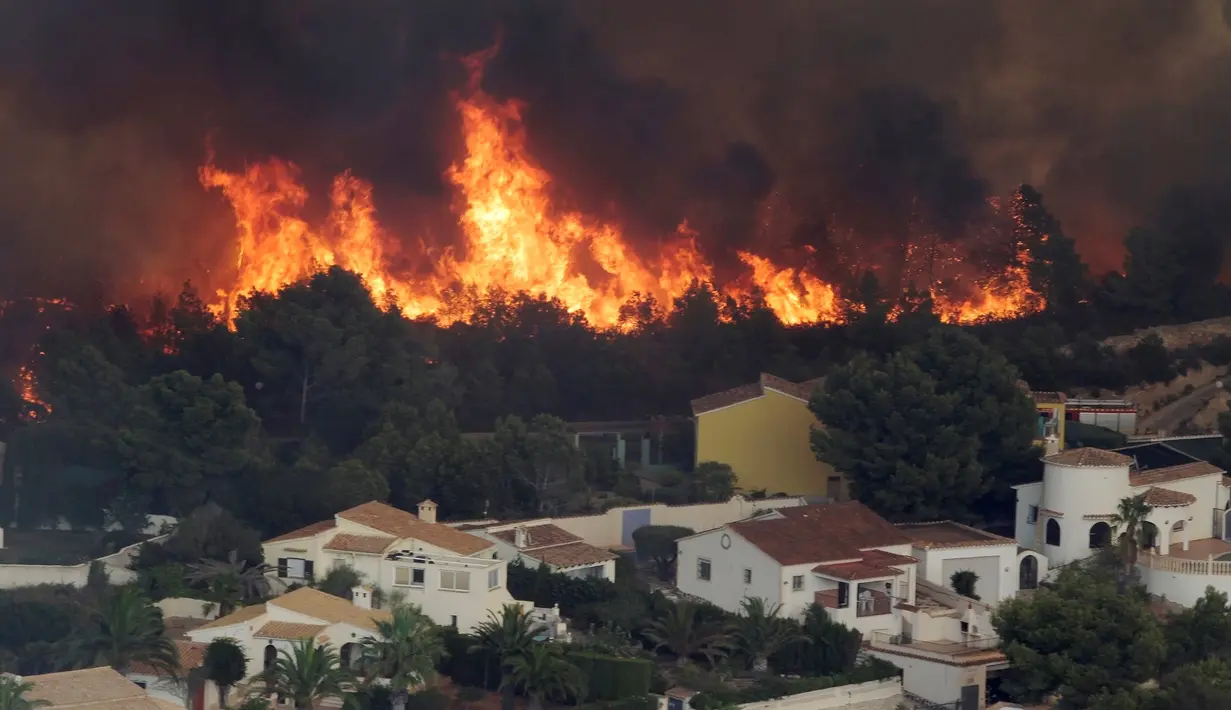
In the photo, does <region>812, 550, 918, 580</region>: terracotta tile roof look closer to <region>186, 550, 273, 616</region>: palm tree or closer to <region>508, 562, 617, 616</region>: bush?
<region>508, 562, 617, 616</region>: bush

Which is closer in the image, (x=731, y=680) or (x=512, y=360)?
(x=731, y=680)

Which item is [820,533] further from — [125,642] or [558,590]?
[125,642]

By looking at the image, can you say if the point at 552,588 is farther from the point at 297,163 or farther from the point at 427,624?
the point at 297,163

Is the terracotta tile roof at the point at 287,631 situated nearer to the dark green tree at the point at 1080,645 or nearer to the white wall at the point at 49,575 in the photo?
the white wall at the point at 49,575

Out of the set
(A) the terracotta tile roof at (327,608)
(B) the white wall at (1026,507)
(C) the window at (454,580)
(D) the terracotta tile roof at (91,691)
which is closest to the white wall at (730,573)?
(C) the window at (454,580)

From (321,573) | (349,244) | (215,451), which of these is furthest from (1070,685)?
(349,244)

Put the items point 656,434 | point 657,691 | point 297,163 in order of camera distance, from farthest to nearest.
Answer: point 297,163 → point 656,434 → point 657,691

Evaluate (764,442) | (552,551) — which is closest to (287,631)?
(552,551)
